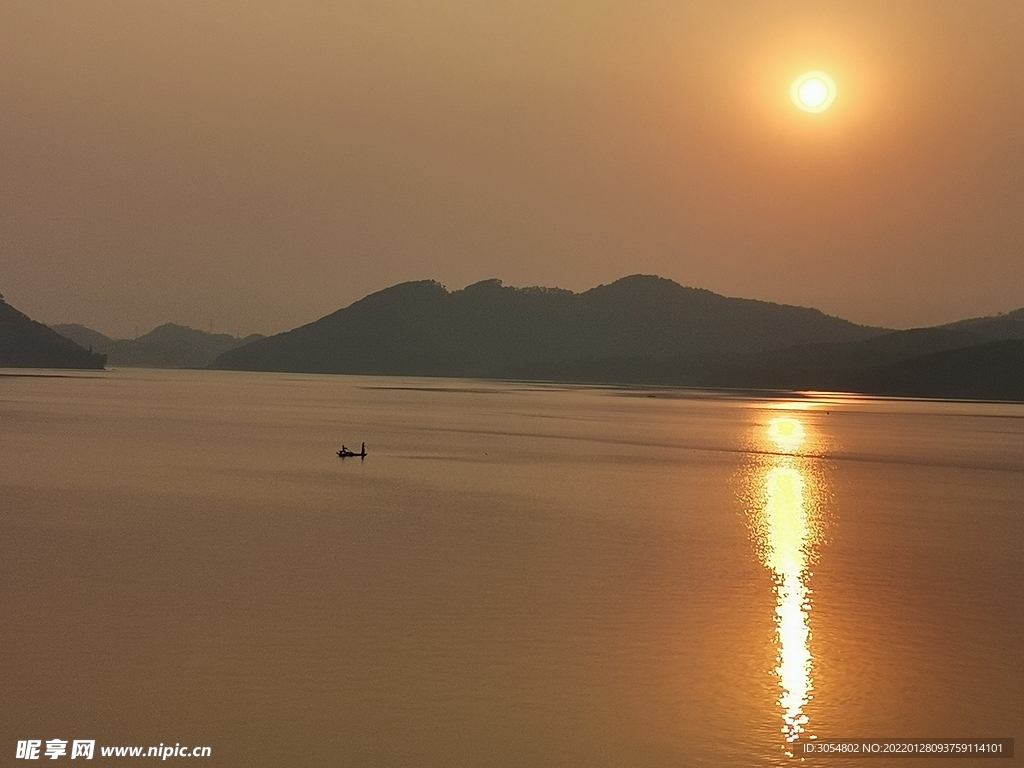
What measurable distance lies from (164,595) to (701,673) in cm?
1163

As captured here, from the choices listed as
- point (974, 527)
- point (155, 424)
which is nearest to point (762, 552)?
point (974, 527)

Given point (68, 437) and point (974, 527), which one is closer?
point (974, 527)

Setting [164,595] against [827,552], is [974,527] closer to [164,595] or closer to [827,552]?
[827,552]

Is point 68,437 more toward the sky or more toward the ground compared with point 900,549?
more toward the sky

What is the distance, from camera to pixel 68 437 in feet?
239

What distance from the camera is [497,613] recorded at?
79.1 ft

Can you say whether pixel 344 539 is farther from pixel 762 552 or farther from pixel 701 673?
pixel 701 673

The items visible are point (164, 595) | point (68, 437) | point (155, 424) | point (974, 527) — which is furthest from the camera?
point (155, 424)

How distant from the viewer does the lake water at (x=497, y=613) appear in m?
17.1

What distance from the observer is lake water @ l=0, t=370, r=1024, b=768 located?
17.1 metres

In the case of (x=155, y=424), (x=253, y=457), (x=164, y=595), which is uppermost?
(x=155, y=424)

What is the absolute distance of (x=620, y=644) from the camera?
71.7 ft

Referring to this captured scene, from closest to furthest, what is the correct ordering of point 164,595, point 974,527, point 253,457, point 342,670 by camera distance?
point 342,670
point 164,595
point 974,527
point 253,457

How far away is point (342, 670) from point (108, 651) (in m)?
4.19
